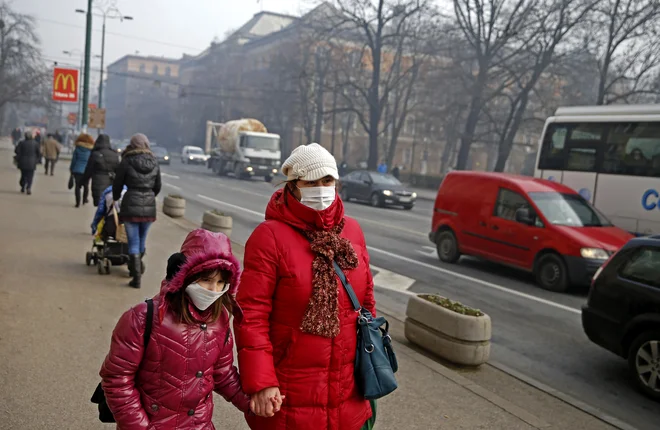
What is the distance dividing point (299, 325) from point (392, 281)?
29.0ft

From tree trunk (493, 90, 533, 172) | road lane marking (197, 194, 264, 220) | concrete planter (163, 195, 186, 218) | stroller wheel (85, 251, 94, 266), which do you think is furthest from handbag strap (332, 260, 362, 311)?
tree trunk (493, 90, 533, 172)

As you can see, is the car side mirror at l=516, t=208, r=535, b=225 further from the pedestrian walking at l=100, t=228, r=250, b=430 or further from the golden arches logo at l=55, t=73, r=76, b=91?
the golden arches logo at l=55, t=73, r=76, b=91

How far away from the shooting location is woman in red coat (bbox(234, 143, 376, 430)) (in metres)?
2.75

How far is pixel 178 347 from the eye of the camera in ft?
9.14

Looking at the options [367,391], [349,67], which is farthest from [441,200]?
[349,67]

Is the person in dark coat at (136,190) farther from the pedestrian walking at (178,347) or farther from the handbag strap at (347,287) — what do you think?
the handbag strap at (347,287)

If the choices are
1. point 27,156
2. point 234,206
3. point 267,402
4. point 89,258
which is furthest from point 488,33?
point 267,402

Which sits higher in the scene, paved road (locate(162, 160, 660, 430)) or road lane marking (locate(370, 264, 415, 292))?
paved road (locate(162, 160, 660, 430))

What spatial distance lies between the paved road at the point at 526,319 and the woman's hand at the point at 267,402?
168 inches

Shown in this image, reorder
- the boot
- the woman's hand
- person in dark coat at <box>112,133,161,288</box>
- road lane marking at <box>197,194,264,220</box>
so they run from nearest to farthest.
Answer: the woman's hand, person in dark coat at <box>112,133,161,288</box>, the boot, road lane marking at <box>197,194,264,220</box>

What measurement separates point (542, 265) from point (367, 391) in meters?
9.43

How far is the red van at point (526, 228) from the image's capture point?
11141mm

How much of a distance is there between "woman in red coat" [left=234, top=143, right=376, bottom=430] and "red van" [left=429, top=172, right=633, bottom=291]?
9.00 metres

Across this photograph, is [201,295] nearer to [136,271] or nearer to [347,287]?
[347,287]
